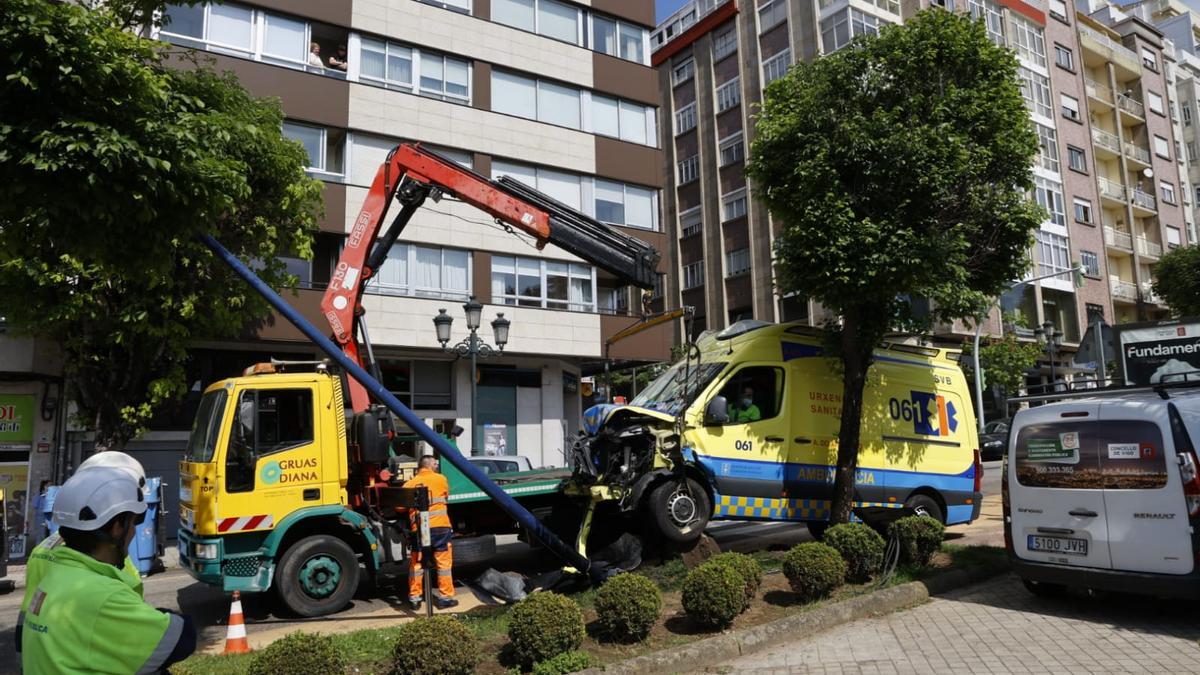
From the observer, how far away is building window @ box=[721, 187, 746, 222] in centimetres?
4078

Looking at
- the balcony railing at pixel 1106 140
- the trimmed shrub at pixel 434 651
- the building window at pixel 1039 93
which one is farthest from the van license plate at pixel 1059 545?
the balcony railing at pixel 1106 140

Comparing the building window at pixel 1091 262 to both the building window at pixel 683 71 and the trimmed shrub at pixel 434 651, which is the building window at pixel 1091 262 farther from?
the trimmed shrub at pixel 434 651

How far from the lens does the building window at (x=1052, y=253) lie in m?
40.2

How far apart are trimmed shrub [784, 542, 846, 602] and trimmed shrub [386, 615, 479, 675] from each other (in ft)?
10.8

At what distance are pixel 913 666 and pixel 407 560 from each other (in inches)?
232

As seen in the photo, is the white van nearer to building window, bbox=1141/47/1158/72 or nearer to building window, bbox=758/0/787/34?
building window, bbox=758/0/787/34

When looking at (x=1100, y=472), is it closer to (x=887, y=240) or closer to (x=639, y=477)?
(x=887, y=240)

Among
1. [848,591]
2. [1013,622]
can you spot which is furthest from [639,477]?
[1013,622]

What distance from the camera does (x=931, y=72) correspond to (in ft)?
33.7

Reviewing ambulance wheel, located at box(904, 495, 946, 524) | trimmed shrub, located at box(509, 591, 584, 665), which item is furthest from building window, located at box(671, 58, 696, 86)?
trimmed shrub, located at box(509, 591, 584, 665)

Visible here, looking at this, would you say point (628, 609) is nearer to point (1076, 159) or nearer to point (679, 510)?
point (679, 510)

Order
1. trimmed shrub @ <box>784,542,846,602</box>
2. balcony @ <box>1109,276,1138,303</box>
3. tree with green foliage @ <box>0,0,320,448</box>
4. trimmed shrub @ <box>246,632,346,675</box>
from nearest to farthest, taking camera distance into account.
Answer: trimmed shrub @ <box>246,632,346,675</box> < tree with green foliage @ <box>0,0,320,448</box> < trimmed shrub @ <box>784,542,846,602</box> < balcony @ <box>1109,276,1138,303</box>

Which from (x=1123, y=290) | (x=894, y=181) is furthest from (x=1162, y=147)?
(x=894, y=181)

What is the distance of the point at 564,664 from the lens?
5531 mm
